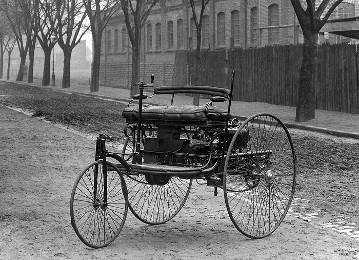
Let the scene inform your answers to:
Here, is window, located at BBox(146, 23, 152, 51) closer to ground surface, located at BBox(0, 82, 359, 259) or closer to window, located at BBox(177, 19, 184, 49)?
window, located at BBox(177, 19, 184, 49)

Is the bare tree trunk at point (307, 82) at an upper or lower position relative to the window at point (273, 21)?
lower

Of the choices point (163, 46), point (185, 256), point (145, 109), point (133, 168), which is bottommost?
point (185, 256)

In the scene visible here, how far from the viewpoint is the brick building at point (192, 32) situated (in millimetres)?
37250

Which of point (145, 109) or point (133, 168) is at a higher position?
point (145, 109)

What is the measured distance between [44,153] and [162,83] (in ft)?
114

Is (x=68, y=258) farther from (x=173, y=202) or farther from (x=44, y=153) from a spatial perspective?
(x=44, y=153)

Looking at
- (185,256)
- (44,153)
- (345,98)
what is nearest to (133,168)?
(185,256)

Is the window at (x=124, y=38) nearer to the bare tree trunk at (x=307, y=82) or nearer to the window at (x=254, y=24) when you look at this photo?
the window at (x=254, y=24)

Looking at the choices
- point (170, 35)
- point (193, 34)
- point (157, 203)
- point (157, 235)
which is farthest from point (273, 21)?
point (157, 235)

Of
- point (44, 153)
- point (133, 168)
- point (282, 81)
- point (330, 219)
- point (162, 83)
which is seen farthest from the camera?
point (162, 83)

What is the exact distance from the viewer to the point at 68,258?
5.66 metres

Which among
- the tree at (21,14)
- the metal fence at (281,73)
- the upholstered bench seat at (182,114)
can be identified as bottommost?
the upholstered bench seat at (182,114)

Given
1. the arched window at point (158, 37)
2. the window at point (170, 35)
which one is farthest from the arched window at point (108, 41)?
the window at point (170, 35)

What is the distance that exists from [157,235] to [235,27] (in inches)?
1429
